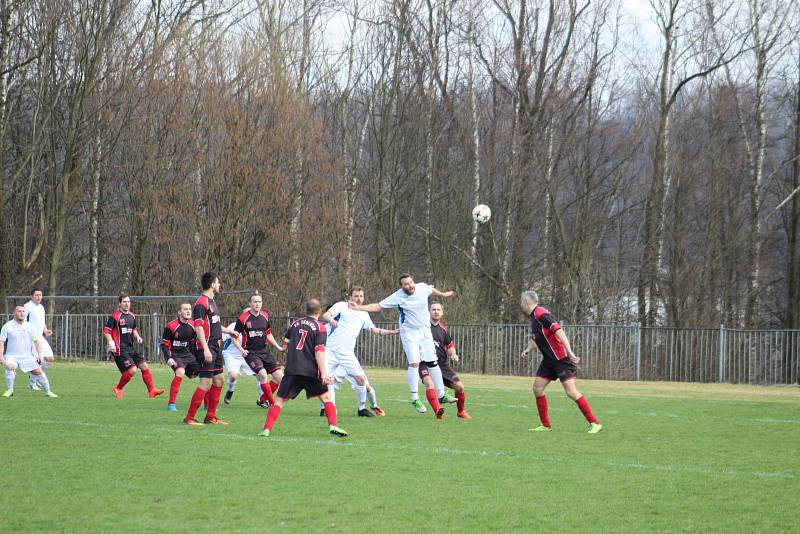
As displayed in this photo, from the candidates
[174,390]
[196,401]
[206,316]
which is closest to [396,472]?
[206,316]

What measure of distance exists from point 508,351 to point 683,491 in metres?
23.5

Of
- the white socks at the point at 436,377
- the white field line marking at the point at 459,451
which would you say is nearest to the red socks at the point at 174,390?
the white field line marking at the point at 459,451

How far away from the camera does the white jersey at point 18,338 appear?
748 inches

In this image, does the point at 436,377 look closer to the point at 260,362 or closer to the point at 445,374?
the point at 445,374

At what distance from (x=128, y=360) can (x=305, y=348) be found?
307 inches

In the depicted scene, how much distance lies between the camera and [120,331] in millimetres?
19500

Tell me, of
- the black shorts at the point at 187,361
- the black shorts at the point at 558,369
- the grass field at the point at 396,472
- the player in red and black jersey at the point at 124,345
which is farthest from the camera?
the player in red and black jersey at the point at 124,345

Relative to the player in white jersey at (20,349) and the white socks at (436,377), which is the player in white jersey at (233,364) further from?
the white socks at (436,377)

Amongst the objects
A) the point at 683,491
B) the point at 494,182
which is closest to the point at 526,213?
the point at 494,182

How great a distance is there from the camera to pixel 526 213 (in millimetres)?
41062

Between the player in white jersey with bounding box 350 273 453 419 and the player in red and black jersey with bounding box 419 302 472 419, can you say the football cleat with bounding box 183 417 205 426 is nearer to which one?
the player in white jersey with bounding box 350 273 453 419

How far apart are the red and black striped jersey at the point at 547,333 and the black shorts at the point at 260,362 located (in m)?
5.24

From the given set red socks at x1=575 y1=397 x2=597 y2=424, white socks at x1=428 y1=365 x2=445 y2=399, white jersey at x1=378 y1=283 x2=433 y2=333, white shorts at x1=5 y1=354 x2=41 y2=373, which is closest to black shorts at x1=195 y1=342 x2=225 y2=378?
white jersey at x1=378 y1=283 x2=433 y2=333

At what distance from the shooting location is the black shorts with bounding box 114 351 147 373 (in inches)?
757
